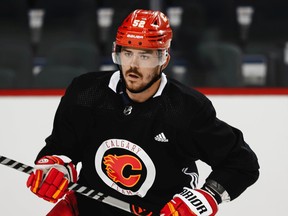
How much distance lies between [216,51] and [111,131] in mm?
1435

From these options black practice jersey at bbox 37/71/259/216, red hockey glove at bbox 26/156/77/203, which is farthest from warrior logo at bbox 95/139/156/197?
red hockey glove at bbox 26/156/77/203

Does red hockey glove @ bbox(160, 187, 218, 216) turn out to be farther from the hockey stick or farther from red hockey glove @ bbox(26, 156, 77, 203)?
red hockey glove @ bbox(26, 156, 77, 203)

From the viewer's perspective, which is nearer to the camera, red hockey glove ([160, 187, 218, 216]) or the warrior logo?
red hockey glove ([160, 187, 218, 216])

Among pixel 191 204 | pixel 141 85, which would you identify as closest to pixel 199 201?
pixel 191 204

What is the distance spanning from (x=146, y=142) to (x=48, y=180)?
1.07 feet

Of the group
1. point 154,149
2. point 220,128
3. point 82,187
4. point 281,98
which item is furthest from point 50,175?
point 281,98

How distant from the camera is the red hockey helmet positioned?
2.77m

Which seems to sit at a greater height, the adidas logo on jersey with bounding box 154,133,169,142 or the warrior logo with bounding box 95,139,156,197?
the adidas logo on jersey with bounding box 154,133,169,142

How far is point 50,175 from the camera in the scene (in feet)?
9.24

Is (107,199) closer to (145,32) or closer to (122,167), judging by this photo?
(122,167)

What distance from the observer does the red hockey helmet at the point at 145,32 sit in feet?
9.09

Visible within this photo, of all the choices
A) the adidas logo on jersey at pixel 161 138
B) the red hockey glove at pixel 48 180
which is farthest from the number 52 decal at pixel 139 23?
the red hockey glove at pixel 48 180

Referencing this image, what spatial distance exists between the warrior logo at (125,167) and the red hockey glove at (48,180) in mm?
136

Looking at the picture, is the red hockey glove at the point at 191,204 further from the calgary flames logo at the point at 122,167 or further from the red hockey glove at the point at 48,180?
the red hockey glove at the point at 48,180
